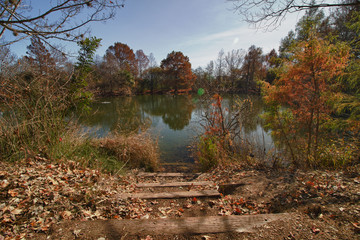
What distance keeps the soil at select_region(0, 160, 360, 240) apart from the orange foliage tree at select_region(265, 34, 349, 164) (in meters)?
2.11

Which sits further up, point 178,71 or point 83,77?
point 178,71

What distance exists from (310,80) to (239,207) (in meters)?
4.82

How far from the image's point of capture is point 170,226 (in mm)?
1835

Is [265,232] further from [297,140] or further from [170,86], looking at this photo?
[170,86]

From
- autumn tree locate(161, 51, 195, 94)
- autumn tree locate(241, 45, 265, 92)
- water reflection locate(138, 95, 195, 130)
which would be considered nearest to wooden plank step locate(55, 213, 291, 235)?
water reflection locate(138, 95, 195, 130)

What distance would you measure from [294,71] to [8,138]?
713 cm

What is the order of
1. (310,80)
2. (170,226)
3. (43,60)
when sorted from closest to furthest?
(170,226) < (43,60) < (310,80)

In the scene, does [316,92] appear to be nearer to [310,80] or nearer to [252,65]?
[310,80]

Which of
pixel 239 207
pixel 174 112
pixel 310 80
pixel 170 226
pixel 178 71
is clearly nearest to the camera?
pixel 170 226

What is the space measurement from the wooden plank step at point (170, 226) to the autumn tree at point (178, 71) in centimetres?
3380

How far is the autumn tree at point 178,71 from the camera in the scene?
3534cm

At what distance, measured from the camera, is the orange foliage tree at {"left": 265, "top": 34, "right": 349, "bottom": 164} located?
4441 millimetres

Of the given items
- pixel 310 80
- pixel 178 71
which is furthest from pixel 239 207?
pixel 178 71

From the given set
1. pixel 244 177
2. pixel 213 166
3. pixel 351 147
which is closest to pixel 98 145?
pixel 213 166
